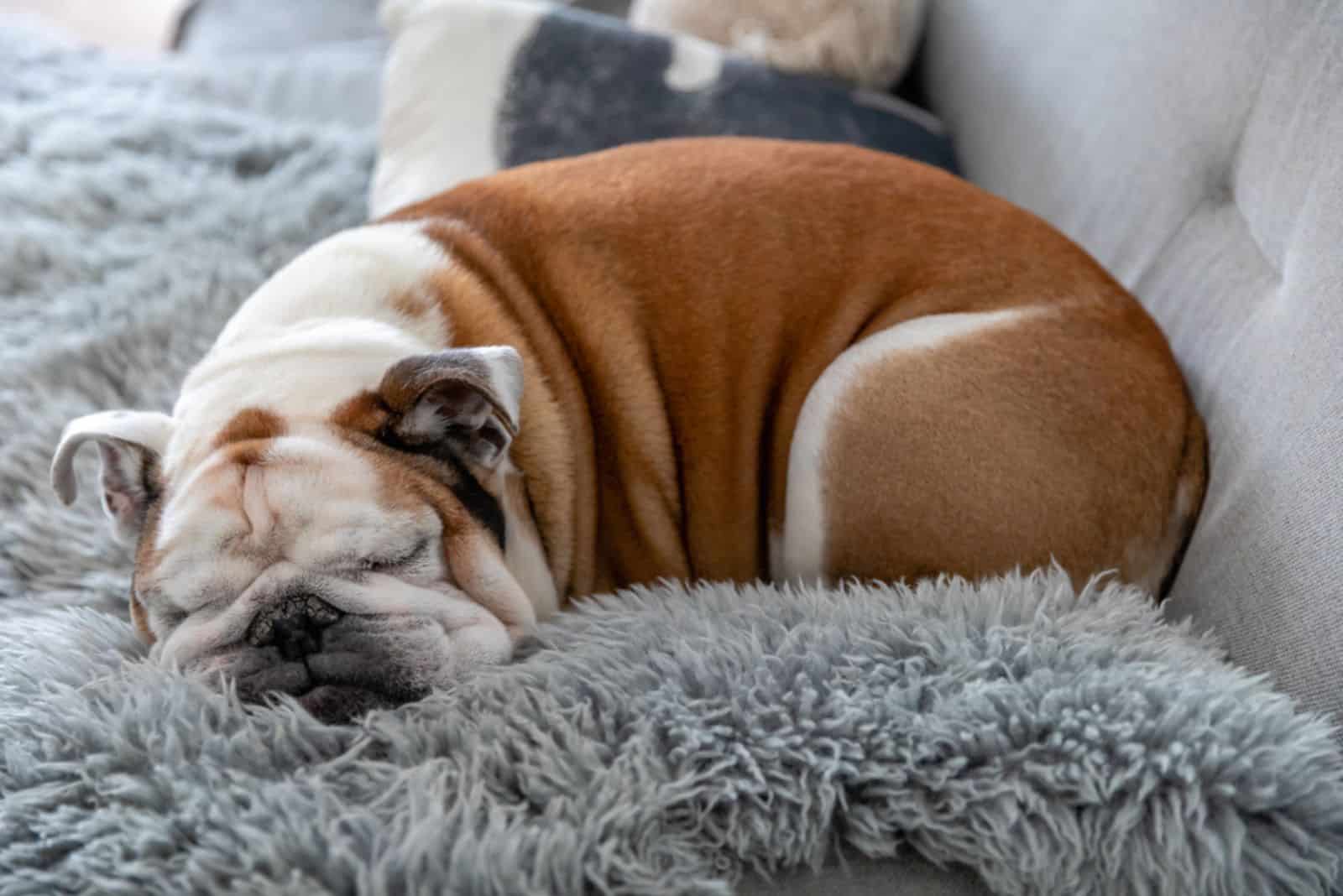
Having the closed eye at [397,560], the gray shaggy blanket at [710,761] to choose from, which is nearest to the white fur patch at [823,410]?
the gray shaggy blanket at [710,761]

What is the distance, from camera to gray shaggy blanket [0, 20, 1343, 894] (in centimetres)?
93

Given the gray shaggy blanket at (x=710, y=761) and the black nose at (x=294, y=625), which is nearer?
the gray shaggy blanket at (x=710, y=761)

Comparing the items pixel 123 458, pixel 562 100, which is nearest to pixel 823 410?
pixel 123 458

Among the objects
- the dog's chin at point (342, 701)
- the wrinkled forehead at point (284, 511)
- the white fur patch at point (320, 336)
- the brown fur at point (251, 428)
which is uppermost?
the white fur patch at point (320, 336)

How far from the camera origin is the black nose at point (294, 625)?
3.90 ft

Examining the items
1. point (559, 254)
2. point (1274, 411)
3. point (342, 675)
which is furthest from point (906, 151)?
point (342, 675)

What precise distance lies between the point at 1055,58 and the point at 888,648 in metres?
1.36

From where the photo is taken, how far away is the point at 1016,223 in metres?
1.58

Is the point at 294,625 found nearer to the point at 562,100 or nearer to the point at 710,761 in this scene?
the point at 710,761

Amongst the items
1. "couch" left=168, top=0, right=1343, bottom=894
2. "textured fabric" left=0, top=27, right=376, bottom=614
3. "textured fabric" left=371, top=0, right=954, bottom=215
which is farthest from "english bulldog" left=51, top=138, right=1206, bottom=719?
"textured fabric" left=371, top=0, right=954, bottom=215

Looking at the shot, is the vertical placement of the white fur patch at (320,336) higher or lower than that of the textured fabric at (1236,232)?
lower

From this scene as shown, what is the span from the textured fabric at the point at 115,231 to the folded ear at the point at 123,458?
5.5 inches

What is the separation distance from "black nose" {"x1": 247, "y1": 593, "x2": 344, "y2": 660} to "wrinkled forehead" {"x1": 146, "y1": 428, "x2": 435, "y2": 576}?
0.15ft

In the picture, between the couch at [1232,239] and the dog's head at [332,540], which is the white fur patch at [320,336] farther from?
the couch at [1232,239]
